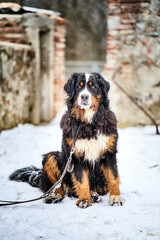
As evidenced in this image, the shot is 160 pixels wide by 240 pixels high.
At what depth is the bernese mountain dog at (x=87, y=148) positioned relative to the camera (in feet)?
9.18

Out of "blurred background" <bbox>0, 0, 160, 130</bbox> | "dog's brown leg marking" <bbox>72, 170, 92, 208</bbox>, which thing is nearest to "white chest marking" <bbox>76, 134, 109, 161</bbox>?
"dog's brown leg marking" <bbox>72, 170, 92, 208</bbox>

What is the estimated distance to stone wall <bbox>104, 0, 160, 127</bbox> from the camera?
216 inches

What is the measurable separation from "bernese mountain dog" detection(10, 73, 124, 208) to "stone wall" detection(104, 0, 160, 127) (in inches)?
115

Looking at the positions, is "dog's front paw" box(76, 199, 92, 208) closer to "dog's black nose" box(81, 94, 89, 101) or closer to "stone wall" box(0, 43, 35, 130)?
"dog's black nose" box(81, 94, 89, 101)

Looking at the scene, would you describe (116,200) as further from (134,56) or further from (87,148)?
(134,56)

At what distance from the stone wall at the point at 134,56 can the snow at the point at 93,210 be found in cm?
121

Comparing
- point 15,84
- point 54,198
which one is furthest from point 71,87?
point 15,84

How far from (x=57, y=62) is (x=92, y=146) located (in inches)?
189

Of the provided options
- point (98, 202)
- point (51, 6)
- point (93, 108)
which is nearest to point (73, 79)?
point (93, 108)

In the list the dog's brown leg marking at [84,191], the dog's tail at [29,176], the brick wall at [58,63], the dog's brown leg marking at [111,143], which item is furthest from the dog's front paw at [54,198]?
the brick wall at [58,63]

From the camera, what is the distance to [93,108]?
2.93 metres

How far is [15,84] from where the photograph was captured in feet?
18.8

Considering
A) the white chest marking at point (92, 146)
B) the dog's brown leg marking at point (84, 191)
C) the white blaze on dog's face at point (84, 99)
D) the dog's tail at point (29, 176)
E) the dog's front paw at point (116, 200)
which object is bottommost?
the dog's tail at point (29, 176)

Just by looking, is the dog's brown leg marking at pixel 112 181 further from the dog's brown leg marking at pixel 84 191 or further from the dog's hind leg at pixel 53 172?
the dog's hind leg at pixel 53 172
